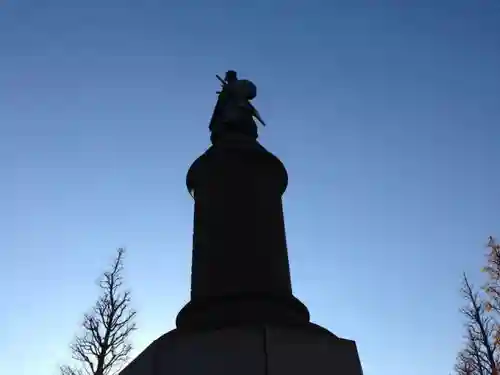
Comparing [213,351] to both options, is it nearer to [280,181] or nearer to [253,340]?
[253,340]

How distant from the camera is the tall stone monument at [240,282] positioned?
13.0ft

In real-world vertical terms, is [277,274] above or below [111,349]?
below

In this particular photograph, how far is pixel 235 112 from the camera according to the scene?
6.94 m

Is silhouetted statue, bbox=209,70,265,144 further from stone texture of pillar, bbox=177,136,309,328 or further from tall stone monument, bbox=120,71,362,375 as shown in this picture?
stone texture of pillar, bbox=177,136,309,328

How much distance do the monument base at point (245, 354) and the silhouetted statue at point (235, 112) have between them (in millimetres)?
3364

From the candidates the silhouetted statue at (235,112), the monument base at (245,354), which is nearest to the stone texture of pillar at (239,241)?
the silhouetted statue at (235,112)

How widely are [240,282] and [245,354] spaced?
123cm

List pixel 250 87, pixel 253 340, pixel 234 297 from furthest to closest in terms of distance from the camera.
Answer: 1. pixel 250 87
2. pixel 234 297
3. pixel 253 340

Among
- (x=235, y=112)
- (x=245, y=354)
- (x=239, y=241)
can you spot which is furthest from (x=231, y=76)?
(x=245, y=354)

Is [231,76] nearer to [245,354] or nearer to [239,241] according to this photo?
[239,241]

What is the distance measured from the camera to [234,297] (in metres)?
4.86

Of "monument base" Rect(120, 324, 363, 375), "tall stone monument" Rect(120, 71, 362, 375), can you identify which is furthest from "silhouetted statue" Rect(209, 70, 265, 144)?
"monument base" Rect(120, 324, 363, 375)

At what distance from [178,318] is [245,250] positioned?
103cm

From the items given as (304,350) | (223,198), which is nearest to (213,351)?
(304,350)
